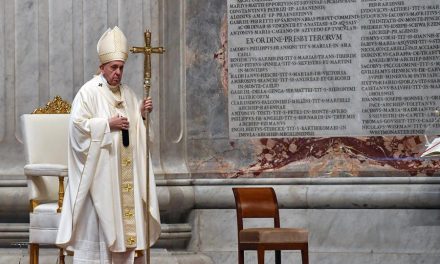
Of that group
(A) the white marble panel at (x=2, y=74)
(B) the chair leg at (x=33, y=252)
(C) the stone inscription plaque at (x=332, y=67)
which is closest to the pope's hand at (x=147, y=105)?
(B) the chair leg at (x=33, y=252)

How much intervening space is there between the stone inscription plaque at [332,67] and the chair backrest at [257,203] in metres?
1.30

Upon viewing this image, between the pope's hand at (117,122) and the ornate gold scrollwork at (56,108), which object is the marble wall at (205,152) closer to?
the ornate gold scrollwork at (56,108)

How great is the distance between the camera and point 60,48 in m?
10.0

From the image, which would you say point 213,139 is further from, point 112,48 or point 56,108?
point 112,48

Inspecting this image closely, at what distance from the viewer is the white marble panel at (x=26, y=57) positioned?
10.0 meters

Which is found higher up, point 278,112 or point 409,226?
point 278,112

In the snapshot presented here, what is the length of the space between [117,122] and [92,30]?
221cm

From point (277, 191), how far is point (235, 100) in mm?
932

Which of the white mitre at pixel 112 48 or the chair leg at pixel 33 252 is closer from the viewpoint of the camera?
the white mitre at pixel 112 48

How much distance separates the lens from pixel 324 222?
31.9 feet

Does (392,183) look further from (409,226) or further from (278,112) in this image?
(278,112)

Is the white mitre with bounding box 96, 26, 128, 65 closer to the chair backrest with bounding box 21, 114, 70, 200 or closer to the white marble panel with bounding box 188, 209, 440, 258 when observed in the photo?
the chair backrest with bounding box 21, 114, 70, 200

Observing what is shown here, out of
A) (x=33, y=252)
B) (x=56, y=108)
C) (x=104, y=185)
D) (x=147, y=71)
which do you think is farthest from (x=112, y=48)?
(x=33, y=252)

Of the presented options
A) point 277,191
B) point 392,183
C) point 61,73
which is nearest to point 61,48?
point 61,73
